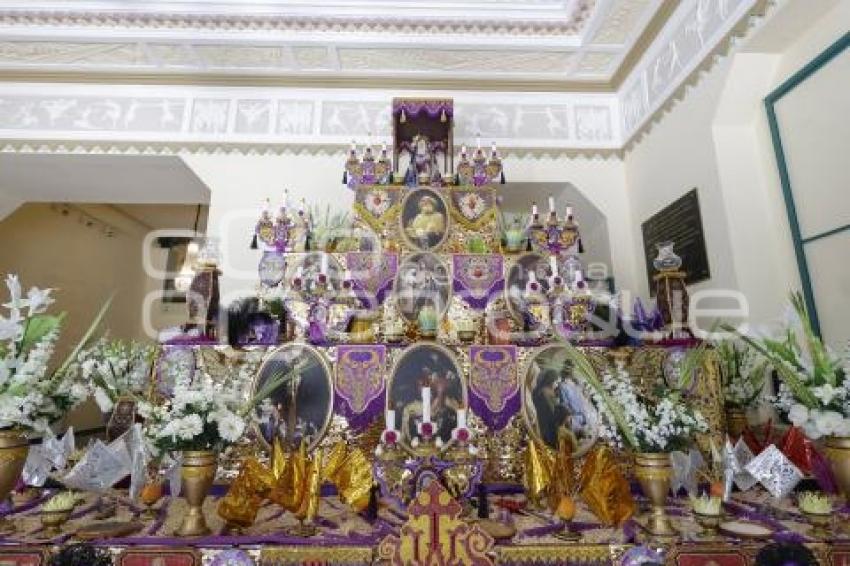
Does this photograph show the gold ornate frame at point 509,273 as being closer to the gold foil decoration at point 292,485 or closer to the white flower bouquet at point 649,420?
the white flower bouquet at point 649,420

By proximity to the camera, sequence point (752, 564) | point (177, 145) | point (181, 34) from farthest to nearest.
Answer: point (177, 145), point (181, 34), point (752, 564)

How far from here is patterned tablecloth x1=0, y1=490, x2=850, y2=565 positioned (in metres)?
1.94

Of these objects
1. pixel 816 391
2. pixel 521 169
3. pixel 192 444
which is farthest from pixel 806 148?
pixel 192 444

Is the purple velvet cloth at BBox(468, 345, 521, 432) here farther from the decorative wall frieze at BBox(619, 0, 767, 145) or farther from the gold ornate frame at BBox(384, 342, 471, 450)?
the decorative wall frieze at BBox(619, 0, 767, 145)

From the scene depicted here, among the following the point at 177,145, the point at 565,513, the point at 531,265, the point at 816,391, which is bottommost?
the point at 565,513

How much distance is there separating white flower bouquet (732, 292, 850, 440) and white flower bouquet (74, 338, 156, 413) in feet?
12.8

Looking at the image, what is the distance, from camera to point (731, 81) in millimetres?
3732

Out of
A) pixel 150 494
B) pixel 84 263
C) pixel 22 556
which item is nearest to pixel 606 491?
pixel 150 494

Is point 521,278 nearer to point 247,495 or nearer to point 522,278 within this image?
→ point 522,278

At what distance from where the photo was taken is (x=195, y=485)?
2.09 meters

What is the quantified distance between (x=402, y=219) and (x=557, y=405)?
2252 mm

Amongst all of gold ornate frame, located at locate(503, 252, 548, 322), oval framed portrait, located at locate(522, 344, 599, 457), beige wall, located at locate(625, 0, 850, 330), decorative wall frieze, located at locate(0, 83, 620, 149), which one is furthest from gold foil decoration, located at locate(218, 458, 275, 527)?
decorative wall frieze, located at locate(0, 83, 620, 149)

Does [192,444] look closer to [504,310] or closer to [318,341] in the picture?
[318,341]

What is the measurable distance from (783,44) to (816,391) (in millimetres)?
2967
